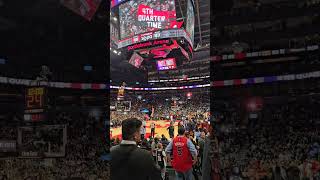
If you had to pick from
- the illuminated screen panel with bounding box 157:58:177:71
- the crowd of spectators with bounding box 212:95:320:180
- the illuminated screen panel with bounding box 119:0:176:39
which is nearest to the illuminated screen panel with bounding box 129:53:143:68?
the illuminated screen panel with bounding box 157:58:177:71

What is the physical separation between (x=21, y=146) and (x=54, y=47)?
2.73 ft

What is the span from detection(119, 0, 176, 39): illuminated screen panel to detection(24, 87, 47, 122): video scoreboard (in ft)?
39.3

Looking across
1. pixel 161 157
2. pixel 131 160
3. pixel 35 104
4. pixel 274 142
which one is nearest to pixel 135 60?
pixel 161 157

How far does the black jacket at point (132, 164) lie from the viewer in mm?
2479

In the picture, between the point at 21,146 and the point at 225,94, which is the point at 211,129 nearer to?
the point at 225,94

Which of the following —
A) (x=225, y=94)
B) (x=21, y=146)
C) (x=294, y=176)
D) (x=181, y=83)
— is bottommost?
(x=294, y=176)

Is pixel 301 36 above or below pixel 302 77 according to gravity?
above

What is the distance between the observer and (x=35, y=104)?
2.81 meters

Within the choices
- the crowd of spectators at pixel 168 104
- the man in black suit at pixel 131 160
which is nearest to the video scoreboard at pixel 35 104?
the man in black suit at pixel 131 160

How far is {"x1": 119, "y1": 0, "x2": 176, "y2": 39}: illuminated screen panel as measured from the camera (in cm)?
1443

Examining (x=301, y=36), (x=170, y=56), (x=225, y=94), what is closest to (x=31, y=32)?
(x=225, y=94)

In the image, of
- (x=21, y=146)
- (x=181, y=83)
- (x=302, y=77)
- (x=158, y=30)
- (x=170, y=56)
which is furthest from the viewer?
(x=181, y=83)

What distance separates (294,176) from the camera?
93.7 inches

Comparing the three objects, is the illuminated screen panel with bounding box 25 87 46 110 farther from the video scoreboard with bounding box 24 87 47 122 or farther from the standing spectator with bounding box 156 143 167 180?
the standing spectator with bounding box 156 143 167 180
